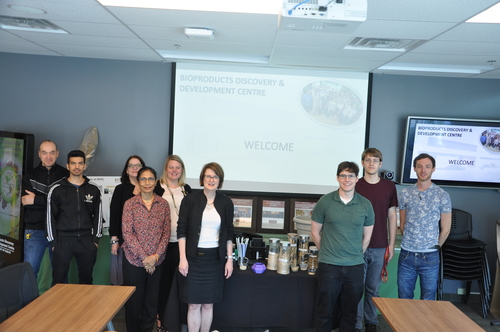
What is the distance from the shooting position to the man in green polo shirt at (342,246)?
2926mm

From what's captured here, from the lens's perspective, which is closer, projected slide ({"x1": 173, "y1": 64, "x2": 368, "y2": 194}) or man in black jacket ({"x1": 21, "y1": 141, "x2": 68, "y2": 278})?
man in black jacket ({"x1": 21, "y1": 141, "x2": 68, "y2": 278})

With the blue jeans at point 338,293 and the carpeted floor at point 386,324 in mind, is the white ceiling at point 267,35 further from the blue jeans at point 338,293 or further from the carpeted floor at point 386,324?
the carpeted floor at point 386,324

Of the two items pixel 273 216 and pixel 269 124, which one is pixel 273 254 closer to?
pixel 273 216

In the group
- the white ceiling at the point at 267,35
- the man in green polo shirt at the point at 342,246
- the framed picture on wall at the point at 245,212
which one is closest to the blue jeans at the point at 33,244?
the white ceiling at the point at 267,35

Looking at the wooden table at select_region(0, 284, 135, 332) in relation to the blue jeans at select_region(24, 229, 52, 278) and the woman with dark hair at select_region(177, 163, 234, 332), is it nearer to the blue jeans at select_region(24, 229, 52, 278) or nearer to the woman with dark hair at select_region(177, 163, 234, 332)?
the woman with dark hair at select_region(177, 163, 234, 332)

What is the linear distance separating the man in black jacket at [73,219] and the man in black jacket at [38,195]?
44 centimetres

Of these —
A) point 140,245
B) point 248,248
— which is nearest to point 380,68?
point 248,248

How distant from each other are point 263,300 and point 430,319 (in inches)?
A: 57.0

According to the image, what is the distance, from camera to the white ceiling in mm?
2664

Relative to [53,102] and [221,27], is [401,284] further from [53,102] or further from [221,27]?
[53,102]

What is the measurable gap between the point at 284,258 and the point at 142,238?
1196mm

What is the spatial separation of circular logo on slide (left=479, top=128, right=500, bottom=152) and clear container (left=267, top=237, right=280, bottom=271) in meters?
3.04

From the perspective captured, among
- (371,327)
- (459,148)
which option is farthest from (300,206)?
(459,148)

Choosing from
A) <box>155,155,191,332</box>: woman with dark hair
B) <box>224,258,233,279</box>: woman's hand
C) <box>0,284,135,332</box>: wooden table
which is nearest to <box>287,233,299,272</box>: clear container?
<box>224,258,233,279</box>: woman's hand
